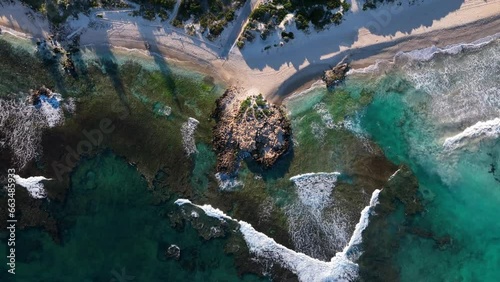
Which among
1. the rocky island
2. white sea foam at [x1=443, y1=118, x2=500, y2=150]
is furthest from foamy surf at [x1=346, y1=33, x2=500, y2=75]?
the rocky island

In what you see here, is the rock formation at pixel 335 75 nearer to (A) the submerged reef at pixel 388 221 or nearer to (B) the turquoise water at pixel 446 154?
(B) the turquoise water at pixel 446 154

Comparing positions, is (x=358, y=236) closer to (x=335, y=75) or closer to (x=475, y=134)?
(x=475, y=134)

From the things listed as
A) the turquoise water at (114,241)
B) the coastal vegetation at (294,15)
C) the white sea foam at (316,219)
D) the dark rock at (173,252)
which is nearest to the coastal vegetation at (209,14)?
the coastal vegetation at (294,15)

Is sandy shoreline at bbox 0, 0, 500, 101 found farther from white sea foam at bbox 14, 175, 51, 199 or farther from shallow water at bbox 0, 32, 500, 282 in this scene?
white sea foam at bbox 14, 175, 51, 199

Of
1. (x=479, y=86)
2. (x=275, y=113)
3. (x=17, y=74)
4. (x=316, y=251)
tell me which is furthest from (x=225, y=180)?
(x=479, y=86)

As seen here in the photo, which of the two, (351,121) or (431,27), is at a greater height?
(431,27)

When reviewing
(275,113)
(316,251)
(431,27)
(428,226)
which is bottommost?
(316,251)

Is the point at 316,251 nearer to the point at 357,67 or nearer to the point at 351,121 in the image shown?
the point at 351,121
